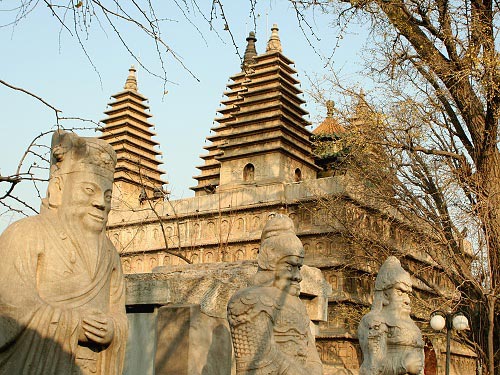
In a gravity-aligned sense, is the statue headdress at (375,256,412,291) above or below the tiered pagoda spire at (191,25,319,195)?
below

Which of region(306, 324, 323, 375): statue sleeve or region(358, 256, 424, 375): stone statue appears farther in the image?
region(358, 256, 424, 375): stone statue

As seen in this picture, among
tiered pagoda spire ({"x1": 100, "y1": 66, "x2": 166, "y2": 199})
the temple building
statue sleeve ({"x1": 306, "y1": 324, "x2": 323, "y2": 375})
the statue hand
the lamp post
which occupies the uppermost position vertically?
tiered pagoda spire ({"x1": 100, "y1": 66, "x2": 166, "y2": 199})

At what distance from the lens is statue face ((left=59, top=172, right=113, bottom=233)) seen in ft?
14.0

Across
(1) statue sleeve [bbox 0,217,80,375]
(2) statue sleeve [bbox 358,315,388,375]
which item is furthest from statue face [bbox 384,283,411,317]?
(1) statue sleeve [bbox 0,217,80,375]

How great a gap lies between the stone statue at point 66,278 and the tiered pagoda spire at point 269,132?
30.1 meters

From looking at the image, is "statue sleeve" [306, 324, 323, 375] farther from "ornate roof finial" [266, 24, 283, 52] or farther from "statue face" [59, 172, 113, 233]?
"ornate roof finial" [266, 24, 283, 52]

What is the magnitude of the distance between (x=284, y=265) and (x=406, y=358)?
2.52 m

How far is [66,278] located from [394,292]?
15.0 feet

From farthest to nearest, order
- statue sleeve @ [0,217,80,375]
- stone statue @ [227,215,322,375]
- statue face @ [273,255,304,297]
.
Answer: statue face @ [273,255,304,297] → stone statue @ [227,215,322,375] → statue sleeve @ [0,217,80,375]

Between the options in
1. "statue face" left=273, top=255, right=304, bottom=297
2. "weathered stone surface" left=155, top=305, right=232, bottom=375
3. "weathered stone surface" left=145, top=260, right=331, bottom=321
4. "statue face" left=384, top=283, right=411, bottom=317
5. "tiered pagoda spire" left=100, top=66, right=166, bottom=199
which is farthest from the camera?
"tiered pagoda spire" left=100, top=66, right=166, bottom=199

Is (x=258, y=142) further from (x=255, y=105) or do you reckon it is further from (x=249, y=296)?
(x=249, y=296)

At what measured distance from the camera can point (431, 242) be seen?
57.7ft

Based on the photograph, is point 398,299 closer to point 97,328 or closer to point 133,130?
point 97,328

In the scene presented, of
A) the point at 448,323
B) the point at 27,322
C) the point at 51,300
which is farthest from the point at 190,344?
the point at 448,323
